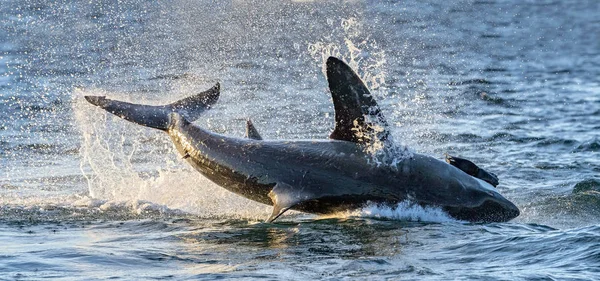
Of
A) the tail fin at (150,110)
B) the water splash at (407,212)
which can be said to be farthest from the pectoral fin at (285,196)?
the tail fin at (150,110)

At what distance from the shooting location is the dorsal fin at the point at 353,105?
38.0ft

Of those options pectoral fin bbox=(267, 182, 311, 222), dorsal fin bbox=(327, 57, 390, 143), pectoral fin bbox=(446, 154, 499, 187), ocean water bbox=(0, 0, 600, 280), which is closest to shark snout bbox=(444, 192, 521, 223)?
ocean water bbox=(0, 0, 600, 280)

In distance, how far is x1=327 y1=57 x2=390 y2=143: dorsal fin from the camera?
1159 cm

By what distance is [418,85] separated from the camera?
26.5 metres

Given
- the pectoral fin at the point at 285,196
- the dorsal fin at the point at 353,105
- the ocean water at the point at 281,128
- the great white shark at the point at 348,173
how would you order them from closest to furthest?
the ocean water at the point at 281,128
the pectoral fin at the point at 285,196
the dorsal fin at the point at 353,105
the great white shark at the point at 348,173

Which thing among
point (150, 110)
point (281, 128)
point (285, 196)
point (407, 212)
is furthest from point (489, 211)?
point (281, 128)

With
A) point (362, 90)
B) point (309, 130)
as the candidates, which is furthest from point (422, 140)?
point (362, 90)

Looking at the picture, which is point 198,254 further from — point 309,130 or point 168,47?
point 168,47

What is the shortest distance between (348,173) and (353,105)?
0.84 metres

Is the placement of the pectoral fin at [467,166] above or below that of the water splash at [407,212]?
above

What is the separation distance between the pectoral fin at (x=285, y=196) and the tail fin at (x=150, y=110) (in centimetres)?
234

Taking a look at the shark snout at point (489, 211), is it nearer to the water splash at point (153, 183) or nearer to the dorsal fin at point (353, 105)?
the dorsal fin at point (353, 105)

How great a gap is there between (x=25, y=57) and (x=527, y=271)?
22823 millimetres

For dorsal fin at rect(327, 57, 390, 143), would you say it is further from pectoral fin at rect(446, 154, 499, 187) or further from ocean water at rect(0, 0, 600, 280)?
pectoral fin at rect(446, 154, 499, 187)
